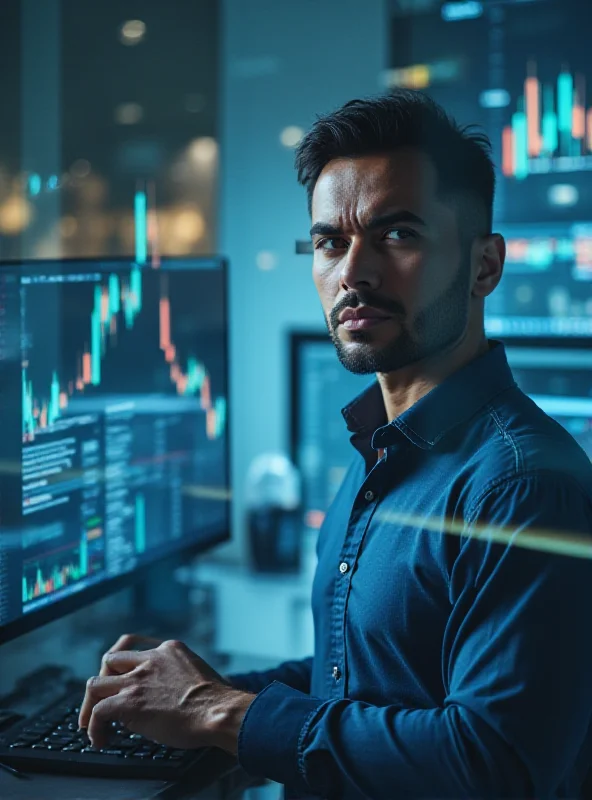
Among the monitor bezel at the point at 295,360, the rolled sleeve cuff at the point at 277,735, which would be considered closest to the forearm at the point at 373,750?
the rolled sleeve cuff at the point at 277,735

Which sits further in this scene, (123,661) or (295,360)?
(295,360)

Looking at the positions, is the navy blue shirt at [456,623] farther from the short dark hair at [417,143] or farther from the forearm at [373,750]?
the short dark hair at [417,143]

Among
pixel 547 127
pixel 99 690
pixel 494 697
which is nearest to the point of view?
pixel 494 697

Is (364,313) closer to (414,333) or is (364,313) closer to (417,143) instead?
(414,333)

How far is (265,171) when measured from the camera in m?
2.16

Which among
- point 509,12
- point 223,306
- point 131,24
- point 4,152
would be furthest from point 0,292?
point 509,12

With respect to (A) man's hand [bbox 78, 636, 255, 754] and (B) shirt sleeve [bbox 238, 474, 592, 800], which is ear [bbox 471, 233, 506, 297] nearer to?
(B) shirt sleeve [bbox 238, 474, 592, 800]

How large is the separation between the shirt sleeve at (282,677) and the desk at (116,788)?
14 cm

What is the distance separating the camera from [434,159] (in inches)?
44.8

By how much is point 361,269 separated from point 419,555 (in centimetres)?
32

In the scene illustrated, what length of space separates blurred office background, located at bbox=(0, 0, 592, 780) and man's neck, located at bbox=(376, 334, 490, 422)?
1.71 ft

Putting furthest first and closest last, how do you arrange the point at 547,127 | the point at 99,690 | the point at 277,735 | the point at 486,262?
the point at 547,127
the point at 486,262
the point at 99,690
the point at 277,735

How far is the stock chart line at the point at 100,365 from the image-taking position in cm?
120

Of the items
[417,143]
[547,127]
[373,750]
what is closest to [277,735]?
[373,750]
